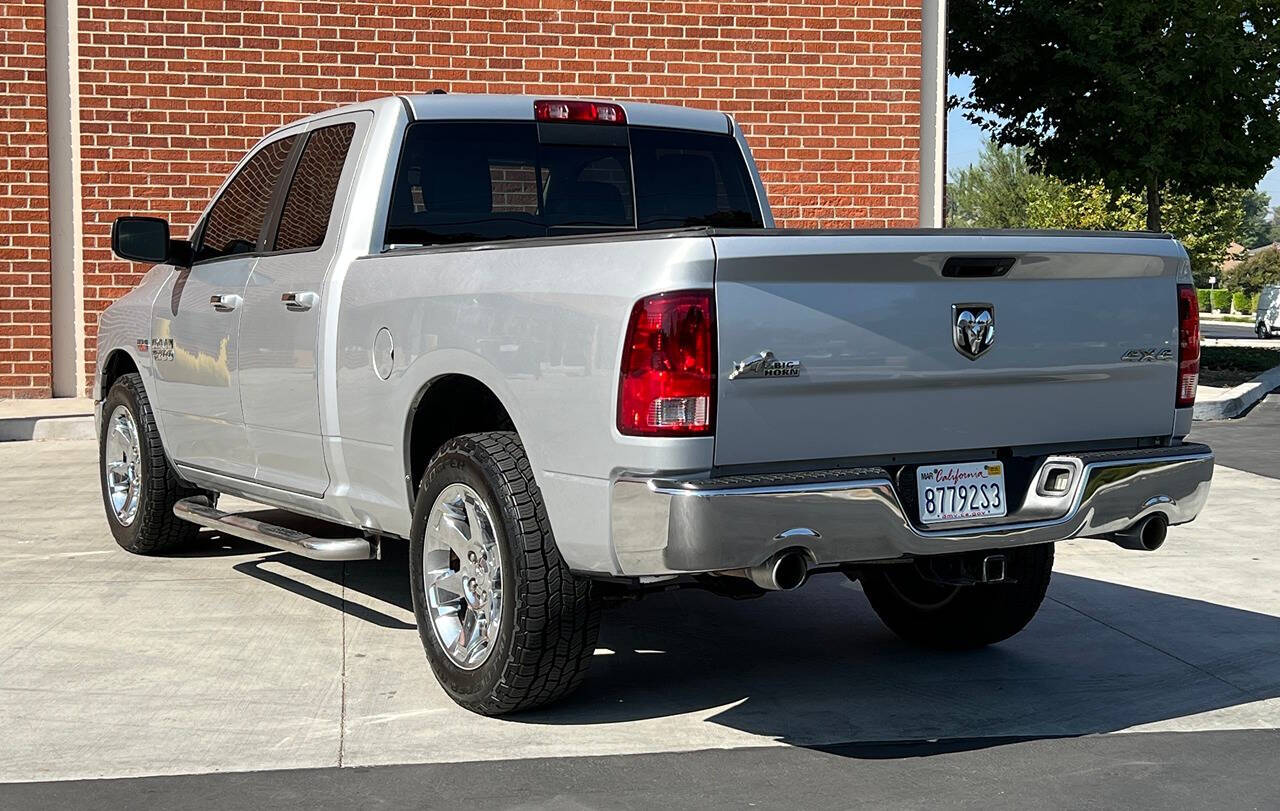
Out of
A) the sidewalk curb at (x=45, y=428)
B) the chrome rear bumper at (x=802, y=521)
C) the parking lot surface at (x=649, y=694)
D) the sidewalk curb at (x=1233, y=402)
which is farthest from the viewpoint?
the sidewalk curb at (x=1233, y=402)

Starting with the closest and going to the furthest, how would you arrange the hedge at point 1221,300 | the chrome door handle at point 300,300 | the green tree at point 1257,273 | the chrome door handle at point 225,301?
the chrome door handle at point 300,300
the chrome door handle at point 225,301
the hedge at point 1221,300
the green tree at point 1257,273

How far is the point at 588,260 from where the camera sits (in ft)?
15.6

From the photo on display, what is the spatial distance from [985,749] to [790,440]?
117 centimetres

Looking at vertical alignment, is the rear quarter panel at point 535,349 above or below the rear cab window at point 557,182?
below

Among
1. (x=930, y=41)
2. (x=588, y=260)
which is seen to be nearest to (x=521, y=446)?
(x=588, y=260)

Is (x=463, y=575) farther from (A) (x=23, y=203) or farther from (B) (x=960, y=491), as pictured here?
(A) (x=23, y=203)

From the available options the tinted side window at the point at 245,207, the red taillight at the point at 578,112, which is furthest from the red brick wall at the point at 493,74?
the red taillight at the point at 578,112

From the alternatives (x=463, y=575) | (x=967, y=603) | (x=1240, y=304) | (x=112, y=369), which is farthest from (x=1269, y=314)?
(x=463, y=575)

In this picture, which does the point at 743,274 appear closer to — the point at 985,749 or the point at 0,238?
the point at 985,749

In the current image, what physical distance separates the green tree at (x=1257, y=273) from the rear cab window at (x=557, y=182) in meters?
82.7

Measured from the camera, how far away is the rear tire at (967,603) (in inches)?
241

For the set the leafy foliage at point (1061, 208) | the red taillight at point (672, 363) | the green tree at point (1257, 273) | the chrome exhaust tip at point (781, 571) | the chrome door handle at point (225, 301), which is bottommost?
the chrome exhaust tip at point (781, 571)

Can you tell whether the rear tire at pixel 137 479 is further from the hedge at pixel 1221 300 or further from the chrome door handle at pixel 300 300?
the hedge at pixel 1221 300

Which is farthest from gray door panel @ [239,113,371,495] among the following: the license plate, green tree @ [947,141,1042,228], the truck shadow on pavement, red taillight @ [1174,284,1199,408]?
green tree @ [947,141,1042,228]
